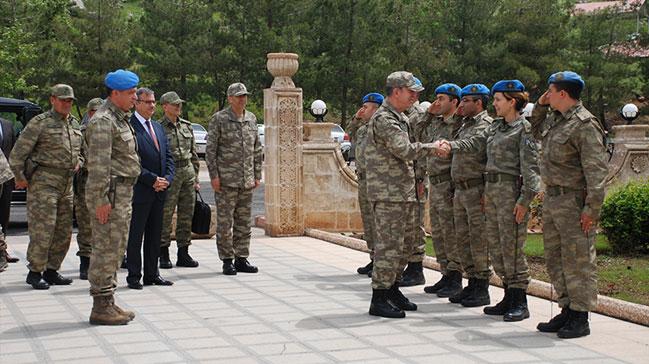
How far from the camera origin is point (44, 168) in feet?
29.9

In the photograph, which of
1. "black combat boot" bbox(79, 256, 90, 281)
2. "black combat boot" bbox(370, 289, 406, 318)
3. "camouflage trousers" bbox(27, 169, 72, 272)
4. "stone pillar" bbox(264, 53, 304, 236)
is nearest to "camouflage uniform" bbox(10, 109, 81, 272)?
"camouflage trousers" bbox(27, 169, 72, 272)

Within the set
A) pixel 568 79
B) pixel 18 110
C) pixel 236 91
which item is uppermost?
pixel 18 110

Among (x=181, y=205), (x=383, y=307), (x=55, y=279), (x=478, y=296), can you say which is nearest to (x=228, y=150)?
(x=181, y=205)

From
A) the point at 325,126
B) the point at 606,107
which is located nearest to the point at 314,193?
the point at 325,126

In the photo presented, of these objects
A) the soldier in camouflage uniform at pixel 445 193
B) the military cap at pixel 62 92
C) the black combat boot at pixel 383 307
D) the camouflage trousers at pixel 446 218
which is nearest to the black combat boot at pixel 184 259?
the military cap at pixel 62 92

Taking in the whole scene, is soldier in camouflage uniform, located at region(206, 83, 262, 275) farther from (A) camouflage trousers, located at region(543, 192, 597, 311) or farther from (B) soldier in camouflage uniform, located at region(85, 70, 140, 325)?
(A) camouflage trousers, located at region(543, 192, 597, 311)

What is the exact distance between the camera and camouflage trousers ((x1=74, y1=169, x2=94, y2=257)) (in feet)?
32.7

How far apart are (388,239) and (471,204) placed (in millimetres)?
956

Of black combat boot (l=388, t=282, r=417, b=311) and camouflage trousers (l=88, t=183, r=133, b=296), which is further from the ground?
camouflage trousers (l=88, t=183, r=133, b=296)

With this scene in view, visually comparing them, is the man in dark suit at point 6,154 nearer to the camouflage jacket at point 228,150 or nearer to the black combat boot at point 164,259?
the black combat boot at point 164,259

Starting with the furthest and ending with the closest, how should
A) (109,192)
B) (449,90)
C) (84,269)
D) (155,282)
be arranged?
(84,269) → (155,282) → (449,90) → (109,192)

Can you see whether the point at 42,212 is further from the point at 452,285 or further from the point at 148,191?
the point at 452,285

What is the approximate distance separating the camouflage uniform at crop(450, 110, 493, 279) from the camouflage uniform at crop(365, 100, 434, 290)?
2.07ft

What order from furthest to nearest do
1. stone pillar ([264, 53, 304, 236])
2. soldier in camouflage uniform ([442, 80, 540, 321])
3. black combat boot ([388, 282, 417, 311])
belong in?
1. stone pillar ([264, 53, 304, 236])
2. black combat boot ([388, 282, 417, 311])
3. soldier in camouflage uniform ([442, 80, 540, 321])
